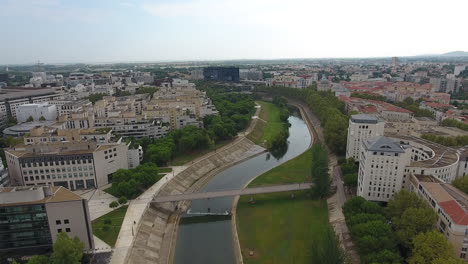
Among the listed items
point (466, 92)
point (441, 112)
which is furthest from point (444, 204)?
point (466, 92)

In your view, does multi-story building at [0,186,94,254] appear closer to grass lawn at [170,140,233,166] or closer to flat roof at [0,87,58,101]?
grass lawn at [170,140,233,166]

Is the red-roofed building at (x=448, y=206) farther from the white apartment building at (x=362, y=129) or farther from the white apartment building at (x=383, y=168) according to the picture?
the white apartment building at (x=362, y=129)

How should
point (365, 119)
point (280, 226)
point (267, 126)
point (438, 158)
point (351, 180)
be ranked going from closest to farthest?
point (280, 226) → point (438, 158) → point (351, 180) → point (365, 119) → point (267, 126)

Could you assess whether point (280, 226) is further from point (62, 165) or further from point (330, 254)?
point (62, 165)

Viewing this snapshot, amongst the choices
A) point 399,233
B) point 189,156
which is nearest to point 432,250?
point 399,233

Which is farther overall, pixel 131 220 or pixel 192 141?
pixel 192 141

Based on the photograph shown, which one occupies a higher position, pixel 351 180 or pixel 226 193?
pixel 351 180

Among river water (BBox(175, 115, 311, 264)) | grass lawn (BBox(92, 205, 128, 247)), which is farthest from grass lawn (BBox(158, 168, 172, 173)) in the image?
grass lawn (BBox(92, 205, 128, 247))
